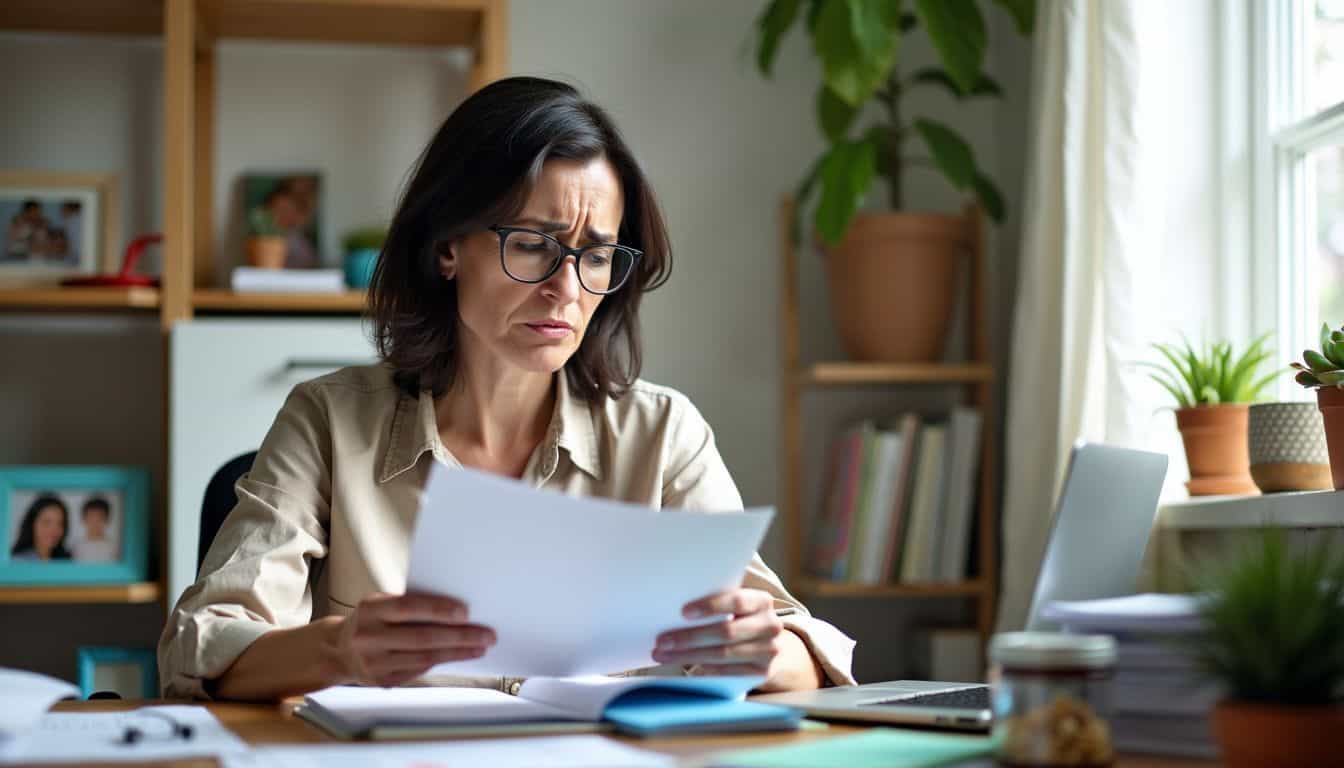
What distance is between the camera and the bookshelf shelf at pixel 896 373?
2.63 meters

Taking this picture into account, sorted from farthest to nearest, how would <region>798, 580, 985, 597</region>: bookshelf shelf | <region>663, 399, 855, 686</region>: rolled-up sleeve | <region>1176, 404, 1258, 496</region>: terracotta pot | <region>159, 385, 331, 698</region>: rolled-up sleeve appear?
<region>798, 580, 985, 597</region>: bookshelf shelf
<region>1176, 404, 1258, 496</region>: terracotta pot
<region>663, 399, 855, 686</region>: rolled-up sleeve
<region>159, 385, 331, 698</region>: rolled-up sleeve

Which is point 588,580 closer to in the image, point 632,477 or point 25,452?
point 632,477

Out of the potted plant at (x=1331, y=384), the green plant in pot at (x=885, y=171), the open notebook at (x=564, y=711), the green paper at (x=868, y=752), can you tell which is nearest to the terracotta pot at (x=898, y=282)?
the green plant in pot at (x=885, y=171)

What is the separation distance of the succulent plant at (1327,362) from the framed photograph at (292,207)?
6.23 ft

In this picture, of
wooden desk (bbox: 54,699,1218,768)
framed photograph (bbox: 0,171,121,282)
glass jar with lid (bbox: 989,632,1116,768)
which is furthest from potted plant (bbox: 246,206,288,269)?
glass jar with lid (bbox: 989,632,1116,768)

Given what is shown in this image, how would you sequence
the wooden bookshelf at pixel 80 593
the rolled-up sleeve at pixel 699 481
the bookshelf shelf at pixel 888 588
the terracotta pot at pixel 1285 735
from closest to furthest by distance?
1. the terracotta pot at pixel 1285 735
2. the rolled-up sleeve at pixel 699 481
3. the wooden bookshelf at pixel 80 593
4. the bookshelf shelf at pixel 888 588

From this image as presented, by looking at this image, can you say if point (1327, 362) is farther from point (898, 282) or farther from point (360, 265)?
point (360, 265)

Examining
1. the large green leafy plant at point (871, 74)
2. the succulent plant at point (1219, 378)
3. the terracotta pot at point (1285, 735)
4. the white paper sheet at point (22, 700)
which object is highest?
the large green leafy plant at point (871, 74)

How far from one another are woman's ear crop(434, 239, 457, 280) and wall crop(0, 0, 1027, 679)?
1.25 m

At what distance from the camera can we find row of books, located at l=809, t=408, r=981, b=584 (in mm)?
2639

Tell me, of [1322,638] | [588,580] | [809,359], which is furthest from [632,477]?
[809,359]

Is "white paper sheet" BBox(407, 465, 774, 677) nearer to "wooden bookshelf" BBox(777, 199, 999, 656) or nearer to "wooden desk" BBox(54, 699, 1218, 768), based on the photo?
"wooden desk" BBox(54, 699, 1218, 768)

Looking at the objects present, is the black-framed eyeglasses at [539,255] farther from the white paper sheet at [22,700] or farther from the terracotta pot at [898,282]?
the terracotta pot at [898,282]

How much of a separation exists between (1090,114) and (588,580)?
5.16ft
